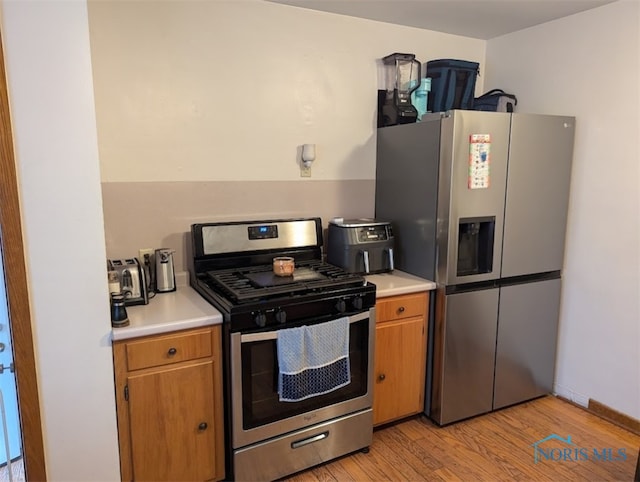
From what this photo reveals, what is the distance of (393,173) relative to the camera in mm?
2842

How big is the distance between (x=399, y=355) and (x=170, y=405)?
1211mm

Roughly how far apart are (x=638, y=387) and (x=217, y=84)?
111 inches

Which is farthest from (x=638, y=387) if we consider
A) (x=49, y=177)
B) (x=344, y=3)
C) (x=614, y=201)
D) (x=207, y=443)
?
(x=49, y=177)

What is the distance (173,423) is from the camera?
197cm

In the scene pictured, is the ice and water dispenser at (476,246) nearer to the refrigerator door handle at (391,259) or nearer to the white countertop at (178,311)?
the white countertop at (178,311)

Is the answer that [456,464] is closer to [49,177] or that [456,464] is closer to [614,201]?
[614,201]

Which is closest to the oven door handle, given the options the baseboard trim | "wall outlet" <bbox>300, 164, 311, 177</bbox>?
"wall outlet" <bbox>300, 164, 311, 177</bbox>

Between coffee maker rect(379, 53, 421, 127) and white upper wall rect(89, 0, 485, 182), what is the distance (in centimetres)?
9

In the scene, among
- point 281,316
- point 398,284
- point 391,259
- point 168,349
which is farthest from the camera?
point 391,259

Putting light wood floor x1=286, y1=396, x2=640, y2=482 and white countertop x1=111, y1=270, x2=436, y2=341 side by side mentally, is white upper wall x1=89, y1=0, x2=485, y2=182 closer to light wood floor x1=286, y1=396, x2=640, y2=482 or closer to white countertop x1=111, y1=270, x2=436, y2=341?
white countertop x1=111, y1=270, x2=436, y2=341

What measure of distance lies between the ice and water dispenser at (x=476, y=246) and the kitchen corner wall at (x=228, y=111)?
69cm

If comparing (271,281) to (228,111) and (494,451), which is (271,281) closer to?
(228,111)

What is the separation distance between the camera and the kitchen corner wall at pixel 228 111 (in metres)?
2.29
